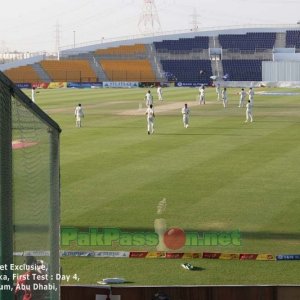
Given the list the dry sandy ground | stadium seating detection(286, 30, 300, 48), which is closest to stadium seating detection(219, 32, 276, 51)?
stadium seating detection(286, 30, 300, 48)

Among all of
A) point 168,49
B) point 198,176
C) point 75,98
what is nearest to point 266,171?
point 198,176

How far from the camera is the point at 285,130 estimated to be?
36.0 m

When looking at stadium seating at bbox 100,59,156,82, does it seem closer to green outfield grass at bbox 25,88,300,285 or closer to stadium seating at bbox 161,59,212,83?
stadium seating at bbox 161,59,212,83

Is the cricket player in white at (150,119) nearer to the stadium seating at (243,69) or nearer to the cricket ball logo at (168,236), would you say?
the cricket ball logo at (168,236)

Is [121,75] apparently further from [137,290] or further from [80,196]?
[137,290]

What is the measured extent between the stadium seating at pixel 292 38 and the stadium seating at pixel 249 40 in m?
1.83

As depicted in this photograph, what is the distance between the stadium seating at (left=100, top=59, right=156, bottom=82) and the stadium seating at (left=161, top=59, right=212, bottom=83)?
2214 millimetres

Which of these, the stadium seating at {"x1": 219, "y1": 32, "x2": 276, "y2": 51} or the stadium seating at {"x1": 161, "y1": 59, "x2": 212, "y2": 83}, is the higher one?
the stadium seating at {"x1": 219, "y1": 32, "x2": 276, "y2": 51}

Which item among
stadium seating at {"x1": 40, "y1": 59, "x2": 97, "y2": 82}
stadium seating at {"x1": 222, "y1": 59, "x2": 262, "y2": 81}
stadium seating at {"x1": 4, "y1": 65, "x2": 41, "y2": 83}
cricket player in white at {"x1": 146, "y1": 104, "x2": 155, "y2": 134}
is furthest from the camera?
stadium seating at {"x1": 4, "y1": 65, "x2": 41, "y2": 83}

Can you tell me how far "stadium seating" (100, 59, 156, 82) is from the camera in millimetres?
95688

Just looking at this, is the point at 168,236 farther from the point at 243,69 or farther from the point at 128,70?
the point at 243,69

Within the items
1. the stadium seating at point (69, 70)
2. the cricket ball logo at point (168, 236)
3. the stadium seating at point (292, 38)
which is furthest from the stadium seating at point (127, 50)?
the cricket ball logo at point (168, 236)

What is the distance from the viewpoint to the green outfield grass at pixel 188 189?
45.5 feet

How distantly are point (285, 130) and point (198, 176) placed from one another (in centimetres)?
1401
